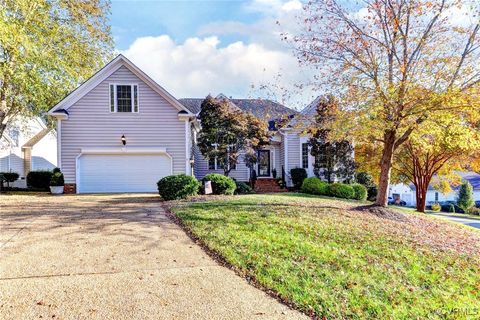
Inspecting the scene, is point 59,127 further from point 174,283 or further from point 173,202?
point 174,283

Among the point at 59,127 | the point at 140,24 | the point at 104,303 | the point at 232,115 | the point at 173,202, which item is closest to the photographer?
the point at 104,303

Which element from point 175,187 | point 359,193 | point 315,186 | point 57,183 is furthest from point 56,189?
point 359,193

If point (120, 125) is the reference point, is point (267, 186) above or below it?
below

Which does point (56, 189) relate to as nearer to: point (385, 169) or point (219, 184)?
point (219, 184)

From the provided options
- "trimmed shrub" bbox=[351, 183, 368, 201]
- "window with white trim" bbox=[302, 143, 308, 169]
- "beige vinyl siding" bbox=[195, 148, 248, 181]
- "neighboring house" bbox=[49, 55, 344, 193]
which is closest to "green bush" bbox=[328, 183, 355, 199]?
"trimmed shrub" bbox=[351, 183, 368, 201]

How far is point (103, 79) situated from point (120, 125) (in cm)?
237

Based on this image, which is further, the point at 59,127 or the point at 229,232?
→ the point at 59,127

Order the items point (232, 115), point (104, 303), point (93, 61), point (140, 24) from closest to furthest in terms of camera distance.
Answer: point (104, 303) < point (140, 24) < point (232, 115) < point (93, 61)

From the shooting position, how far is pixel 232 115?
1728cm

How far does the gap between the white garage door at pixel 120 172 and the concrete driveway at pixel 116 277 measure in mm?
8666

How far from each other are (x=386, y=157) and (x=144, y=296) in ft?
34.5

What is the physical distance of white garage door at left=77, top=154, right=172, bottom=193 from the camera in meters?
16.4

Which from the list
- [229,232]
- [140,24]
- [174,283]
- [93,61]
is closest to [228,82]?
[140,24]

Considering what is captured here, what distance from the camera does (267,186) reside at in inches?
787
